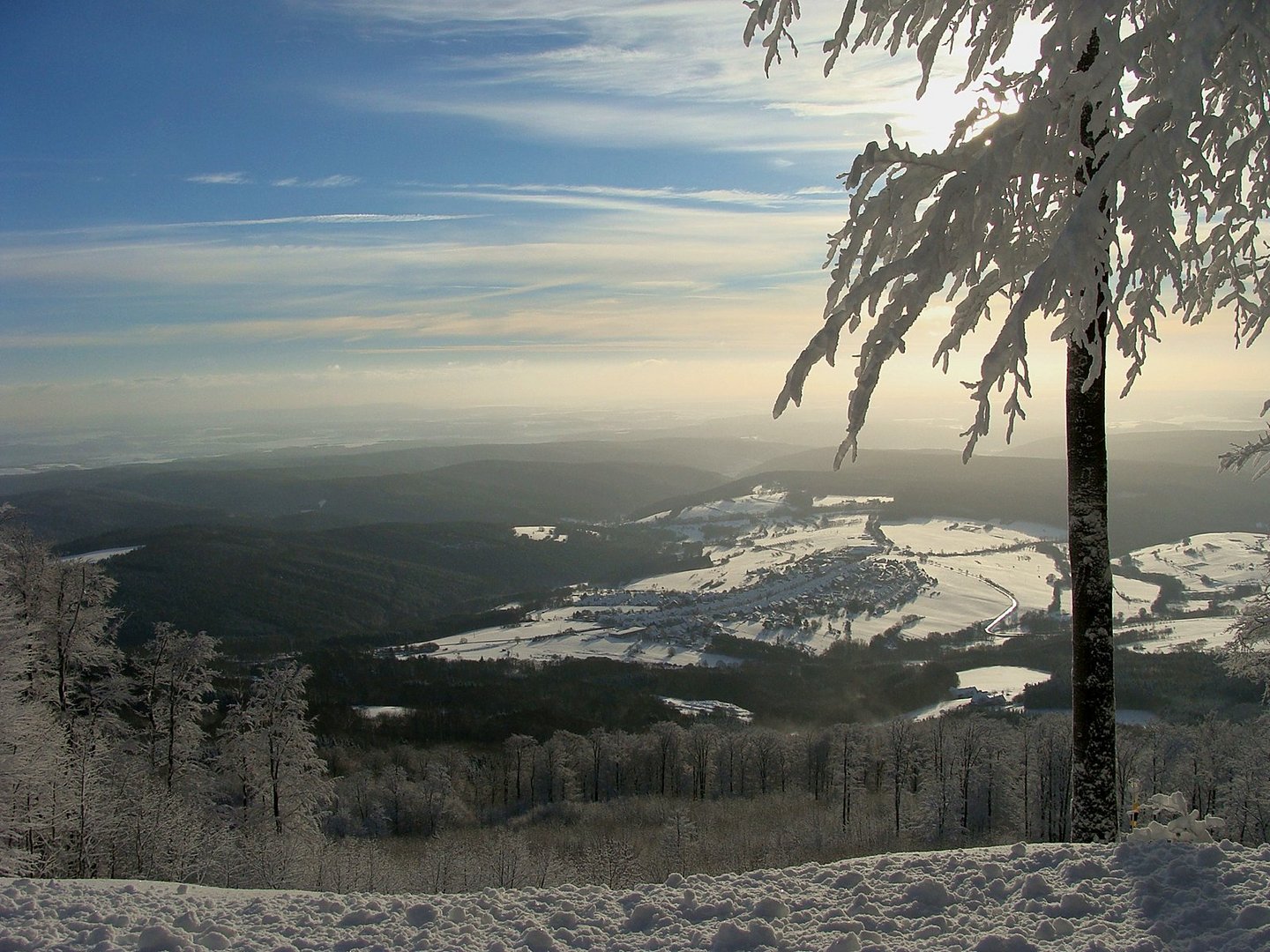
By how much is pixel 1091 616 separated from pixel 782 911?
4122 millimetres

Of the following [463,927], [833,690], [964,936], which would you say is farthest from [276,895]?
[833,690]

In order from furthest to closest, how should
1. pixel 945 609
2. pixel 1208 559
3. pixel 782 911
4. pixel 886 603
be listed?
pixel 1208 559 < pixel 886 603 < pixel 945 609 < pixel 782 911

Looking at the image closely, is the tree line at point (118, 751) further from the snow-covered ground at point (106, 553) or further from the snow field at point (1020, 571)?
the snow-covered ground at point (106, 553)

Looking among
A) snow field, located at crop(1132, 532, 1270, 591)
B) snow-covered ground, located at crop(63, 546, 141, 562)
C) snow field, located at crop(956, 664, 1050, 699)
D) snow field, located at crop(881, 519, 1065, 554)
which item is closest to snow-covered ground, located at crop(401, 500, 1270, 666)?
snow field, located at crop(1132, 532, 1270, 591)

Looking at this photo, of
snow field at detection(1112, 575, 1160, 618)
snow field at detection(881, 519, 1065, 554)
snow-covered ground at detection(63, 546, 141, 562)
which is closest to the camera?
snow field at detection(1112, 575, 1160, 618)

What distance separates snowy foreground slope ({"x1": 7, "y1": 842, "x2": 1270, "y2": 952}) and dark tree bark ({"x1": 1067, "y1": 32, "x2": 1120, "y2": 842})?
1.23 m

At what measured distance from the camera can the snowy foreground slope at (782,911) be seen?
540cm

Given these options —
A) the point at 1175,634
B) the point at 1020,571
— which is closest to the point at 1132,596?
the point at 1020,571

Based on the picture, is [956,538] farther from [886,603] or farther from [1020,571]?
[886,603]

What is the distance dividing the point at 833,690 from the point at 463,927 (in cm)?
9343

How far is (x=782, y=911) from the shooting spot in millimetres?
6102

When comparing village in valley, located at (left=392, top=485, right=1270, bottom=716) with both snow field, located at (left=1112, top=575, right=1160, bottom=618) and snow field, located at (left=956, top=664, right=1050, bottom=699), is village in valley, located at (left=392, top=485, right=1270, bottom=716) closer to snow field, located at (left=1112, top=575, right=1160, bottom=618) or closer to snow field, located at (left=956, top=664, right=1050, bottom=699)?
snow field, located at (left=956, top=664, right=1050, bottom=699)

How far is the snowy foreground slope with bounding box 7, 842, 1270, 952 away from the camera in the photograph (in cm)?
540

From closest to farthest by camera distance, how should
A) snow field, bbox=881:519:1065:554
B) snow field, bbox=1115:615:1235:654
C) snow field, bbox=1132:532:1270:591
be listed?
snow field, bbox=1115:615:1235:654
snow field, bbox=1132:532:1270:591
snow field, bbox=881:519:1065:554
